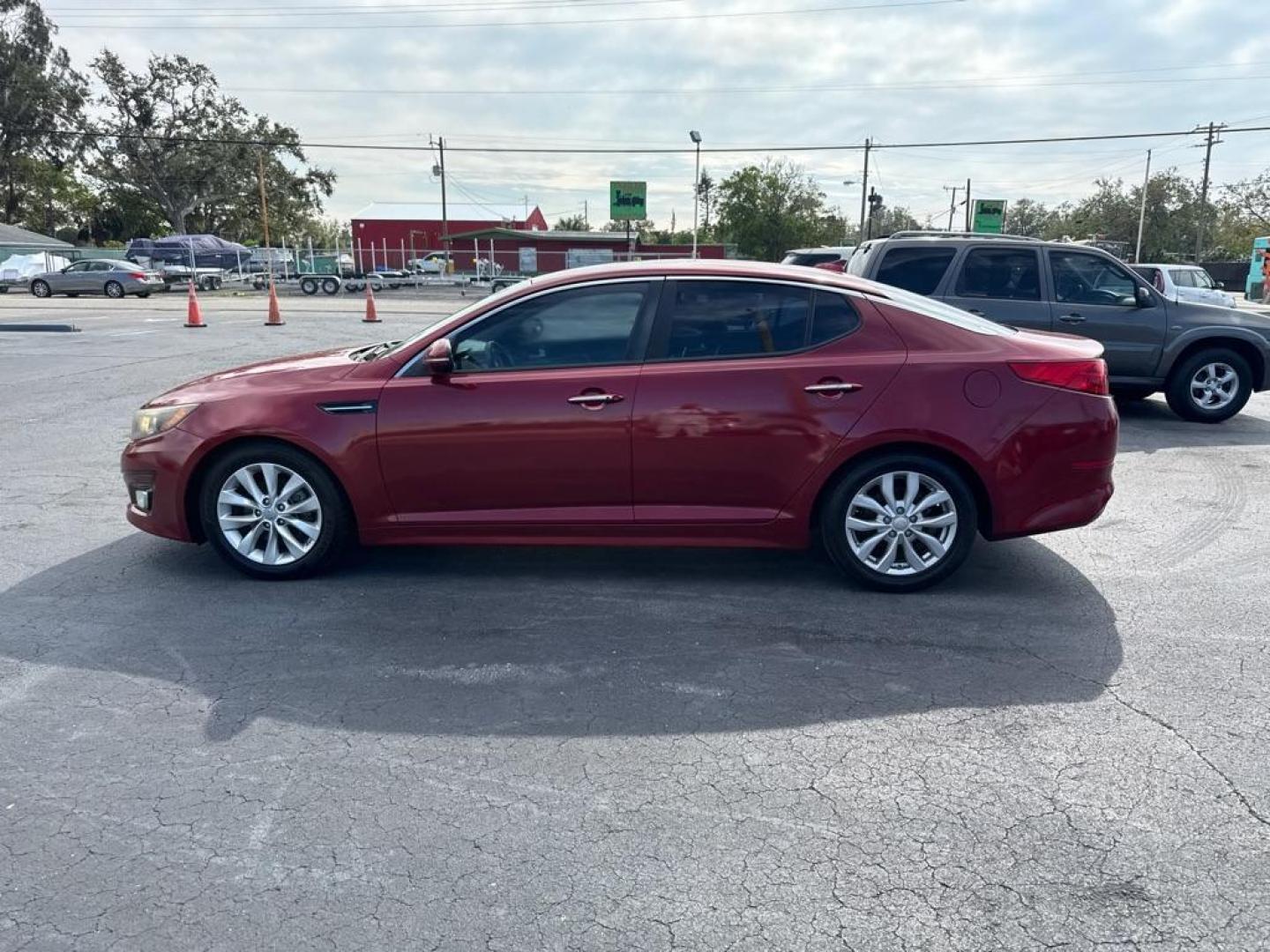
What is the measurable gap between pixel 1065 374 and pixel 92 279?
3768 centimetres

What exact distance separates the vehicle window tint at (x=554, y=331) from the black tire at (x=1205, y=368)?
24.3 feet

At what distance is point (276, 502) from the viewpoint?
4805mm

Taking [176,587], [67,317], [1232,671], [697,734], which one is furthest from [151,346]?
[1232,671]

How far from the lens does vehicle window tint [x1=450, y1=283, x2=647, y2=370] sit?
4.73m

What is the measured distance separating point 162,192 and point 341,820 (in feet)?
232

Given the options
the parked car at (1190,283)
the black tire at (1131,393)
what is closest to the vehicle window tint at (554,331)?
the black tire at (1131,393)

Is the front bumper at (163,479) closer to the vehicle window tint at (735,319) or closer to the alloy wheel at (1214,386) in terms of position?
the vehicle window tint at (735,319)

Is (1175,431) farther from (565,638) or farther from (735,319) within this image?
(565,638)

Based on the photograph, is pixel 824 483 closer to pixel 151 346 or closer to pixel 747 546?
pixel 747 546

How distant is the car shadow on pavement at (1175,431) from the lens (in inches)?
340

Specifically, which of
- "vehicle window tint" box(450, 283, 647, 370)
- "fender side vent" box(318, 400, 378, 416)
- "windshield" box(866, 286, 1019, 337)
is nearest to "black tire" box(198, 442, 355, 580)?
"fender side vent" box(318, 400, 378, 416)

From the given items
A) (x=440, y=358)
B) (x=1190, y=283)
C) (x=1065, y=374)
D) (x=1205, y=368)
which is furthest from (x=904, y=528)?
(x=1190, y=283)

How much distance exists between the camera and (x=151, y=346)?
15.8 m

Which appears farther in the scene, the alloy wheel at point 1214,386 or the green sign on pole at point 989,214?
the green sign on pole at point 989,214
